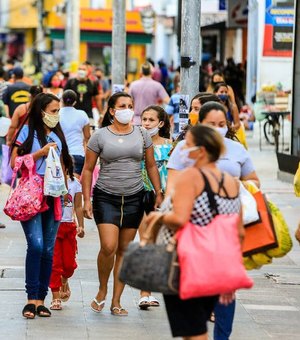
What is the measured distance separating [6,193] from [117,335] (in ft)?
32.7

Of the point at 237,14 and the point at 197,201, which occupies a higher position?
the point at 237,14

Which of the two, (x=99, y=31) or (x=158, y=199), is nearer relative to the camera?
(x=158, y=199)

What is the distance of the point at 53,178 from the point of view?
10.0m

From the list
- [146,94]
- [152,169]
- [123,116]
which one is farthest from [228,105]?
[146,94]

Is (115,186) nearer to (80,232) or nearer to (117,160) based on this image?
(117,160)

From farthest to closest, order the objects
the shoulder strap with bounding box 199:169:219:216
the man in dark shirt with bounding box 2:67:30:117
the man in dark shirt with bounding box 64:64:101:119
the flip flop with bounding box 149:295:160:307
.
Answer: the man in dark shirt with bounding box 64:64:101:119
the man in dark shirt with bounding box 2:67:30:117
the flip flop with bounding box 149:295:160:307
the shoulder strap with bounding box 199:169:219:216

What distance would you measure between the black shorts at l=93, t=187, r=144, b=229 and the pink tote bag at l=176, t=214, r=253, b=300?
3.17 m

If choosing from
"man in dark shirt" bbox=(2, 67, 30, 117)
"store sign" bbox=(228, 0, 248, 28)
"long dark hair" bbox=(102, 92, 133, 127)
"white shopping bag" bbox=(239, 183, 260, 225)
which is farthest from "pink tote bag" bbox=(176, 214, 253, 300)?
"store sign" bbox=(228, 0, 248, 28)

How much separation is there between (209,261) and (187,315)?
39cm

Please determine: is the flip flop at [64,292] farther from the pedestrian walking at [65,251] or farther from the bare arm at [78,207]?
the bare arm at [78,207]

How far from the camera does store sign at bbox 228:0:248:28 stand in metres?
34.6

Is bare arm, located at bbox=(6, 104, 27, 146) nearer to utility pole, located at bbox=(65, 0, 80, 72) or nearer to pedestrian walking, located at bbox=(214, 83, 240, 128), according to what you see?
pedestrian walking, located at bbox=(214, 83, 240, 128)

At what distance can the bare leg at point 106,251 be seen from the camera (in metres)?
10.2

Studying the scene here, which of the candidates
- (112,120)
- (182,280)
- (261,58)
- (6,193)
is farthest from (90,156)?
(261,58)
